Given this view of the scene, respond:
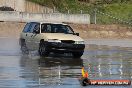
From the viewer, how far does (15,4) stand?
2372 inches

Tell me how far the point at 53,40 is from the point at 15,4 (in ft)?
113

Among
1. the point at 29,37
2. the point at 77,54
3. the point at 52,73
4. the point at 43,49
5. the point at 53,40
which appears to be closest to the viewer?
the point at 52,73

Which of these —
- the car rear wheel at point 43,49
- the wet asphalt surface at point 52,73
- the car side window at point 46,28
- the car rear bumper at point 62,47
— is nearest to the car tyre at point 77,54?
the car rear bumper at point 62,47

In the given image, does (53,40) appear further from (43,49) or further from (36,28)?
(36,28)

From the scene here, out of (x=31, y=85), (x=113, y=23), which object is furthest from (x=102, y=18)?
(x=31, y=85)

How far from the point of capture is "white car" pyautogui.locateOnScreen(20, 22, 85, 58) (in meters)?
26.3

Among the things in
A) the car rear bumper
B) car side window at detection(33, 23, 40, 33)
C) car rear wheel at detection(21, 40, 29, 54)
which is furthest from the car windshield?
car rear wheel at detection(21, 40, 29, 54)

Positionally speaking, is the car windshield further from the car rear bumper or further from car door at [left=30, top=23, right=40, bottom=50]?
the car rear bumper

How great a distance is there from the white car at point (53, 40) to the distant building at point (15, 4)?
30.5 metres

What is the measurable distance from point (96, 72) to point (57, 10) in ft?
135

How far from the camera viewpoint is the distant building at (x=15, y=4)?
59.5 metres

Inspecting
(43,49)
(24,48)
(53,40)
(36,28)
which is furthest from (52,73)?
(24,48)

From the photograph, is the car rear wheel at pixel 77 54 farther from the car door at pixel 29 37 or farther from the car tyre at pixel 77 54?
the car door at pixel 29 37

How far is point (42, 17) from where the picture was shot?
53.3m
